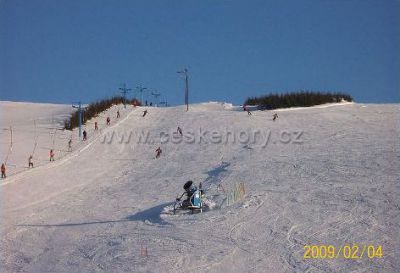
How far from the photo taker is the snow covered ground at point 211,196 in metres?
15.8

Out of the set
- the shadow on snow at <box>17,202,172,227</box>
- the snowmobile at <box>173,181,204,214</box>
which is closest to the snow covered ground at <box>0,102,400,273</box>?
the shadow on snow at <box>17,202,172,227</box>

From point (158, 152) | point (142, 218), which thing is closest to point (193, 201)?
point (142, 218)

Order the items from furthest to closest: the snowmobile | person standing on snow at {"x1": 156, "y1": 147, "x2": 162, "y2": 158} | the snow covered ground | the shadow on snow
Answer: person standing on snow at {"x1": 156, "y1": 147, "x2": 162, "y2": 158} → the shadow on snow → the snowmobile → the snow covered ground

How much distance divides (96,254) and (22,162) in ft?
53.8

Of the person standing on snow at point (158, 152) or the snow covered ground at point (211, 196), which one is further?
the person standing on snow at point (158, 152)

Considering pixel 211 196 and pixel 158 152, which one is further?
pixel 158 152

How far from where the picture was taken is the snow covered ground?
1581 centimetres

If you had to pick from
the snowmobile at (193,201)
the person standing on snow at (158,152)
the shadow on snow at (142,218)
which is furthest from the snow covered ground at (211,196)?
the snowmobile at (193,201)

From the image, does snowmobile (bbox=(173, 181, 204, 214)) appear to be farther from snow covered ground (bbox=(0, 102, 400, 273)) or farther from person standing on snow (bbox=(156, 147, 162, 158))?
person standing on snow (bbox=(156, 147, 162, 158))

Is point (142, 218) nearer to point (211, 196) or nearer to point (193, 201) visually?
point (193, 201)

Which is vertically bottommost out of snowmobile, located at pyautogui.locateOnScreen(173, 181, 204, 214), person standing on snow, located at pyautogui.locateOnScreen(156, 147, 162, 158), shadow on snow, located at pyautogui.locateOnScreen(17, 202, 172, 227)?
shadow on snow, located at pyautogui.locateOnScreen(17, 202, 172, 227)

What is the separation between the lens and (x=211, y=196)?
22.0 metres

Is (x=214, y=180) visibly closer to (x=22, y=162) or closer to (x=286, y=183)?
(x=286, y=183)

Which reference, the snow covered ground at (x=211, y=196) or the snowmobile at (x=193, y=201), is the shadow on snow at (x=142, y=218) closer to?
the snow covered ground at (x=211, y=196)
